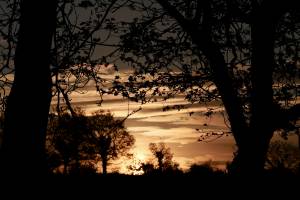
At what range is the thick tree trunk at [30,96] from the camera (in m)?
5.58

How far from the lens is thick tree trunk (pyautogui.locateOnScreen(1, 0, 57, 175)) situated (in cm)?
558

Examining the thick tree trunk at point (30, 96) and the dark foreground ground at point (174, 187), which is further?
the dark foreground ground at point (174, 187)

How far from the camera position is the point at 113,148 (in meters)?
58.8

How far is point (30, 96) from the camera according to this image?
5.70m

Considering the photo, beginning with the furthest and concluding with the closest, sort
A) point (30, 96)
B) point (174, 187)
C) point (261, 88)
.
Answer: point (174, 187) → point (261, 88) → point (30, 96)

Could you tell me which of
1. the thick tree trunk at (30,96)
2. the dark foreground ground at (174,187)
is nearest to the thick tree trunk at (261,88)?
the dark foreground ground at (174,187)

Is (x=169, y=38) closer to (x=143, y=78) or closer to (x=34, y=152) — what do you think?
(x=143, y=78)

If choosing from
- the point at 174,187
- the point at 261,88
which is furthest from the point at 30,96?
the point at 174,187

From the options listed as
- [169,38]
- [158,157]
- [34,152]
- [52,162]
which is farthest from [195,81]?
[158,157]

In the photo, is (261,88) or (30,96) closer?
(30,96)

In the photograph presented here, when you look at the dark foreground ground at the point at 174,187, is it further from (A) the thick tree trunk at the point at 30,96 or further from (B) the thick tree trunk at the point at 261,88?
(A) the thick tree trunk at the point at 30,96

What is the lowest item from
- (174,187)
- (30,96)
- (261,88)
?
(174,187)

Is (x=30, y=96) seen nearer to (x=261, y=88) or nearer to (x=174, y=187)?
(x=261, y=88)

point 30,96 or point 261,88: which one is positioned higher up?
point 261,88
